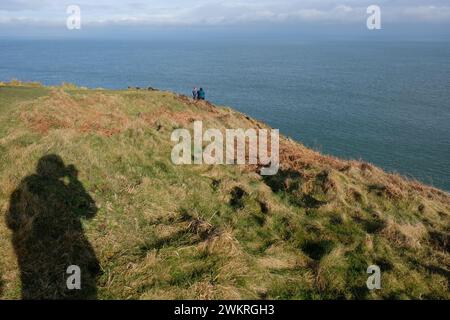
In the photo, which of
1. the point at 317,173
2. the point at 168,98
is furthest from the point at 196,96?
the point at 317,173

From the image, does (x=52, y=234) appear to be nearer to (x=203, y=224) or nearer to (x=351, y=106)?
(x=203, y=224)

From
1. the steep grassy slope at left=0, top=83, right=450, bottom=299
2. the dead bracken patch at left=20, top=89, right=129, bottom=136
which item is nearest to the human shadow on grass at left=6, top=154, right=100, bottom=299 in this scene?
the steep grassy slope at left=0, top=83, right=450, bottom=299

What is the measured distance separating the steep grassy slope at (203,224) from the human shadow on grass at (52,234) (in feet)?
0.14

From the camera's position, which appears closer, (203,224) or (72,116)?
(203,224)

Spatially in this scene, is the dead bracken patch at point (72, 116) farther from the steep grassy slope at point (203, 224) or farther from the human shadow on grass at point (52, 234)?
the human shadow on grass at point (52, 234)

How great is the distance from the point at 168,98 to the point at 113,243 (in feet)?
72.2

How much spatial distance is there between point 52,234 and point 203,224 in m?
3.81

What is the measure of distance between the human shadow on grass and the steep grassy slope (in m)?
0.04

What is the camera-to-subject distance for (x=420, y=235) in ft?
36.7

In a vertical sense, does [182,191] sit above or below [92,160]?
below

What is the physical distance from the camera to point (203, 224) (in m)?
9.59

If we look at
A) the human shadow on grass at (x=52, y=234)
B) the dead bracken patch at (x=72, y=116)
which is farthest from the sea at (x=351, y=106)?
the human shadow on grass at (x=52, y=234)

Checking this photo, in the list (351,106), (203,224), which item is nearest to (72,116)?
(203,224)
